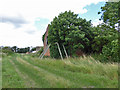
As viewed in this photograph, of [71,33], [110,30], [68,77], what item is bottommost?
[68,77]

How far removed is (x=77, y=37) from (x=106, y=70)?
919cm

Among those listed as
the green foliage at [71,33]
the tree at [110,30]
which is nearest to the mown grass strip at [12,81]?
the tree at [110,30]

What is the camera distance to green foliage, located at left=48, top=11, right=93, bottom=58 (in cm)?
1599

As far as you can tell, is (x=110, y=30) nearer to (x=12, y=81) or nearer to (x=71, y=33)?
(x=71, y=33)

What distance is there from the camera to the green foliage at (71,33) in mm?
15987

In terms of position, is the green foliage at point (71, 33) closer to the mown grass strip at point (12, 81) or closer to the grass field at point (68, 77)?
the grass field at point (68, 77)

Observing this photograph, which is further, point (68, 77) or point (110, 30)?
point (110, 30)

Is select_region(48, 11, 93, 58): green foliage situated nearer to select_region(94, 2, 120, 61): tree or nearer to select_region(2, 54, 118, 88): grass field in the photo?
select_region(94, 2, 120, 61): tree

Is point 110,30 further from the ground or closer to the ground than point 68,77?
further from the ground

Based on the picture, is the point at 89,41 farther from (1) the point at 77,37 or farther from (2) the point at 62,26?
(2) the point at 62,26

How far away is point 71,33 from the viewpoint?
15.6 meters

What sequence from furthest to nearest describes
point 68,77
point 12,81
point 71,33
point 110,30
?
1. point 71,33
2. point 110,30
3. point 68,77
4. point 12,81

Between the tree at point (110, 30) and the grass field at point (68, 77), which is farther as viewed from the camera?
the tree at point (110, 30)

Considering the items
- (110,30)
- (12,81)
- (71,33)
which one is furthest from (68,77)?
(71,33)
